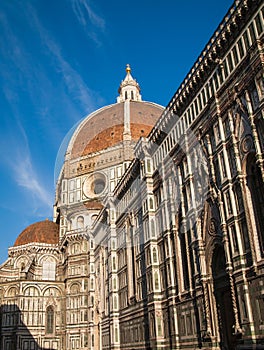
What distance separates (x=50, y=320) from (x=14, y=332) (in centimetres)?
461

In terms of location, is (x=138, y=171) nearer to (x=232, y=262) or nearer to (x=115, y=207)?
(x=115, y=207)

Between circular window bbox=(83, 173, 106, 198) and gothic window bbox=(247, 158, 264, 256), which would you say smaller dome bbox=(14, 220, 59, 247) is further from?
gothic window bbox=(247, 158, 264, 256)

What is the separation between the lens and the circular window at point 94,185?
61.0 meters

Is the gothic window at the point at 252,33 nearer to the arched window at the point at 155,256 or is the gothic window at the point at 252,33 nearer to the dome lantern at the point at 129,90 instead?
the arched window at the point at 155,256

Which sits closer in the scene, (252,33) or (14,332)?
(252,33)

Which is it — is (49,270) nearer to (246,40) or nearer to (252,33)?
(246,40)

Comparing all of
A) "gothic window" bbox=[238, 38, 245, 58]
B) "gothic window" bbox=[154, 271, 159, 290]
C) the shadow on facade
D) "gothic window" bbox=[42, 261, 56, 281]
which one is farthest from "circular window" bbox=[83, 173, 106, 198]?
"gothic window" bbox=[238, 38, 245, 58]

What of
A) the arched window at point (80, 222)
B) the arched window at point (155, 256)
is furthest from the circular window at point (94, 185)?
the arched window at point (155, 256)

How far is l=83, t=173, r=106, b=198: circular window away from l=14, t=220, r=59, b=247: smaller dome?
9.05 meters

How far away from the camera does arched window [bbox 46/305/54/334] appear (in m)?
51.7

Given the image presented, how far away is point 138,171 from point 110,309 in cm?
1401

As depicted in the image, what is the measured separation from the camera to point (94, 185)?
6212 cm

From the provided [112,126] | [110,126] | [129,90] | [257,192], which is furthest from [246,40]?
[129,90]

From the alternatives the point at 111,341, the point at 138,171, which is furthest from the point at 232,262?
the point at 111,341
